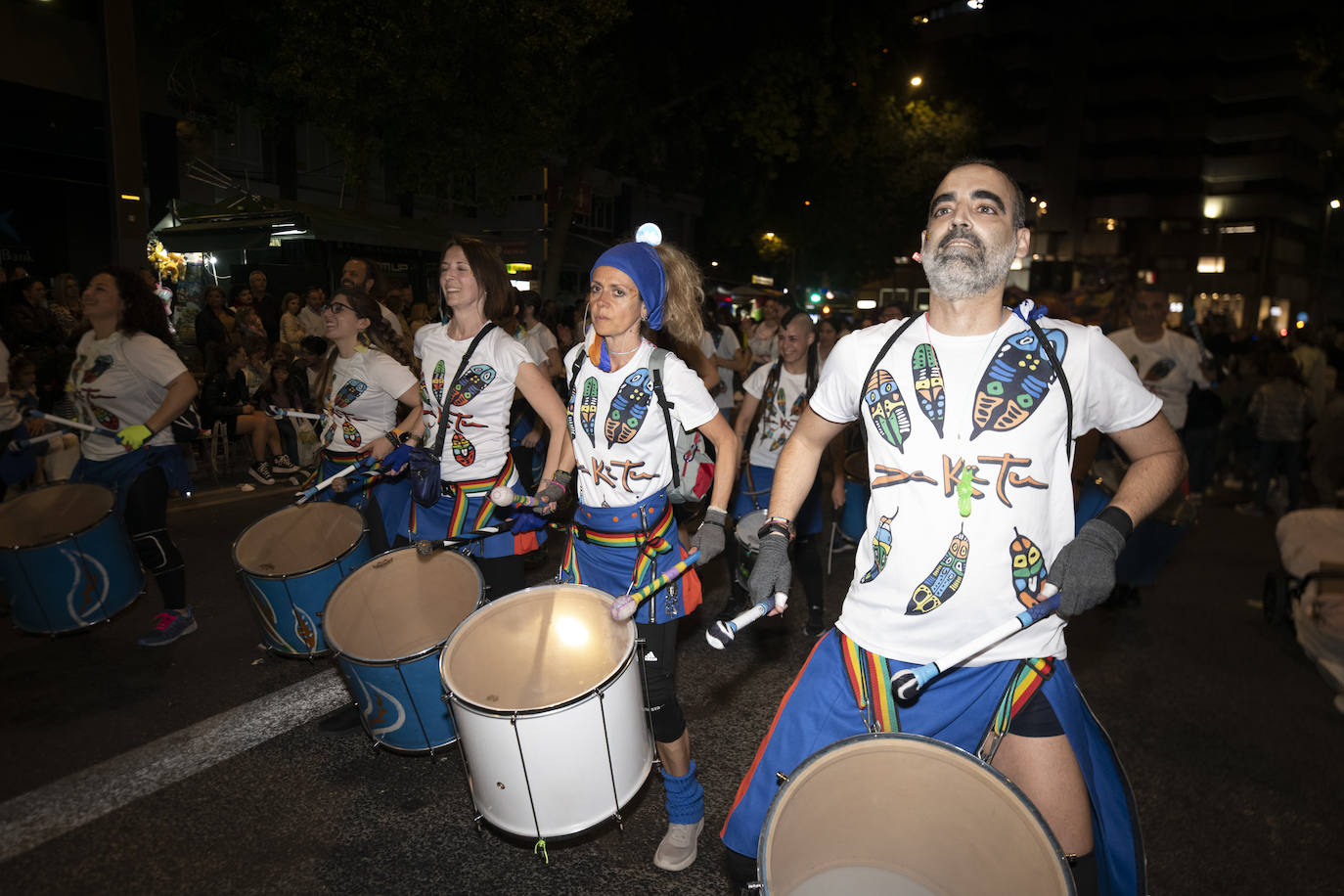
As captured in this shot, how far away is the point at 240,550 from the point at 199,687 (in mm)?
895

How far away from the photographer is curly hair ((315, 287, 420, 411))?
188 inches

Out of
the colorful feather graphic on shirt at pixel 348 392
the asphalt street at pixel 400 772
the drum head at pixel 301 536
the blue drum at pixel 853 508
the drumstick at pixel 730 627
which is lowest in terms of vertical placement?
the asphalt street at pixel 400 772

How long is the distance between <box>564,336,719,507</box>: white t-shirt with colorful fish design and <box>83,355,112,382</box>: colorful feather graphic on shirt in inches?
127

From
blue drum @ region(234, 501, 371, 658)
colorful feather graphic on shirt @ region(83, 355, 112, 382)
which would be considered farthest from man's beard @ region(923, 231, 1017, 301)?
colorful feather graphic on shirt @ region(83, 355, 112, 382)

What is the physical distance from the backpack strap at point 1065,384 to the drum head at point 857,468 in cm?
296

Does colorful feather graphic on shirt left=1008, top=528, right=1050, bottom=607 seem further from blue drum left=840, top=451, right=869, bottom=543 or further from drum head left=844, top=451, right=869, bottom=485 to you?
blue drum left=840, top=451, right=869, bottom=543

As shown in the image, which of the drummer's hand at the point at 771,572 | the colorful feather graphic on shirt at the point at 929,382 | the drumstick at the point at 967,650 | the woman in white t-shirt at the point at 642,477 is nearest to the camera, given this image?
the drumstick at the point at 967,650

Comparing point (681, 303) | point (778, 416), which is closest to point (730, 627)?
point (681, 303)

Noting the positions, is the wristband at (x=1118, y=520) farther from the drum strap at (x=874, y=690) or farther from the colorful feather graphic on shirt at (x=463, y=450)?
the colorful feather graphic on shirt at (x=463, y=450)

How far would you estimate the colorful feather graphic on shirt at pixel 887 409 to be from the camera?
213 centimetres

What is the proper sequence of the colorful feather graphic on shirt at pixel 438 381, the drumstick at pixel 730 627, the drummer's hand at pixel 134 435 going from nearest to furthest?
1. the drumstick at pixel 730 627
2. the colorful feather graphic on shirt at pixel 438 381
3. the drummer's hand at pixel 134 435

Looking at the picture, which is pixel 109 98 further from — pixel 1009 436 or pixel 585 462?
pixel 1009 436

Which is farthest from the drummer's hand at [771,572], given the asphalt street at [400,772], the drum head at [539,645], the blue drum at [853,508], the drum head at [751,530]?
the blue drum at [853,508]

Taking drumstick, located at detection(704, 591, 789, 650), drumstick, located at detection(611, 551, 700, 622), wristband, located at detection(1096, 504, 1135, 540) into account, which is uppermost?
wristband, located at detection(1096, 504, 1135, 540)
